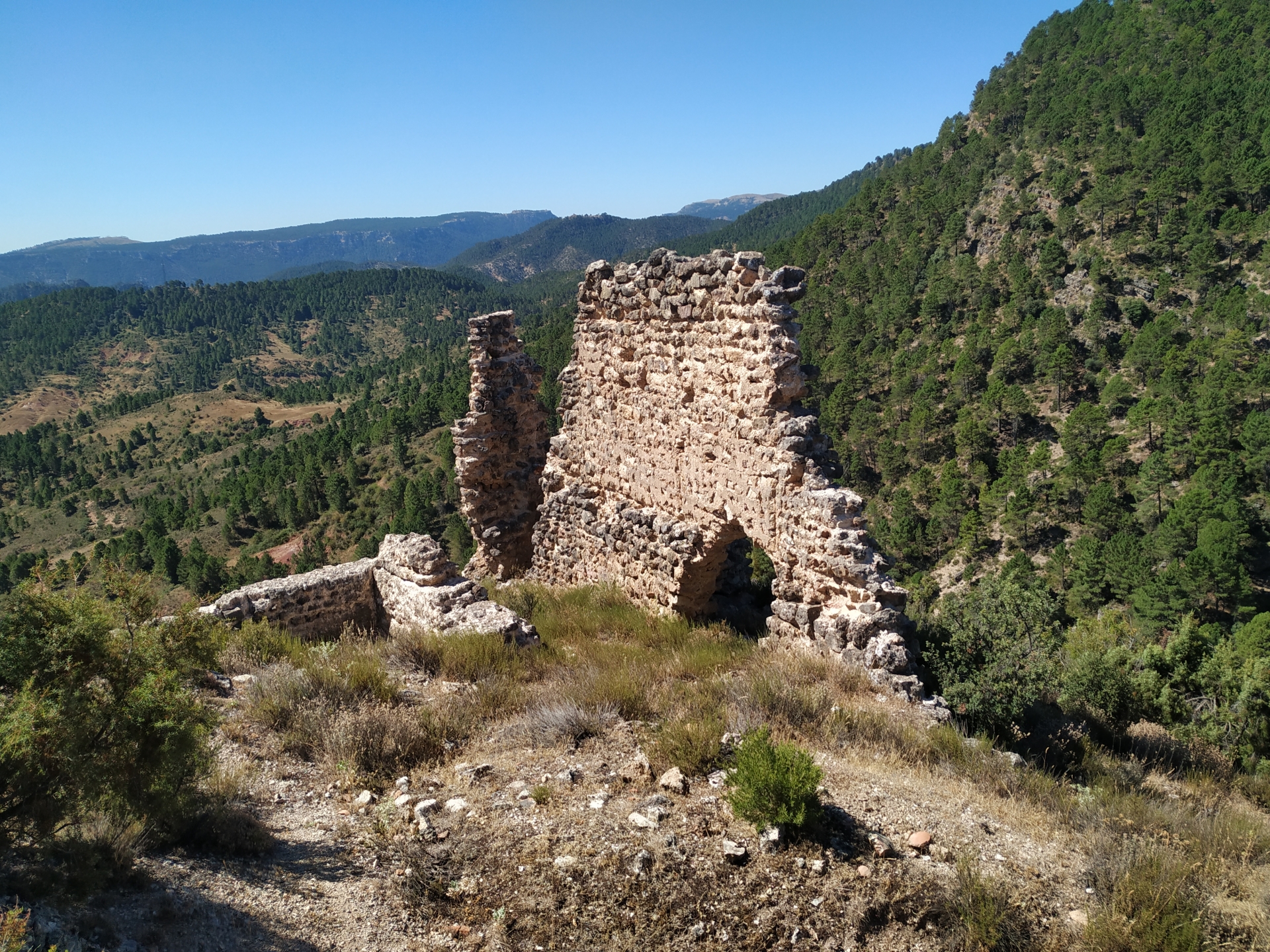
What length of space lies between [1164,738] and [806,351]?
43909 mm

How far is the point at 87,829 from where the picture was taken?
317 centimetres

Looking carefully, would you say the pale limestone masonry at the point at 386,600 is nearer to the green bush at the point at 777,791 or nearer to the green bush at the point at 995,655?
the green bush at the point at 777,791

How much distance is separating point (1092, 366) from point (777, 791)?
39.1 meters

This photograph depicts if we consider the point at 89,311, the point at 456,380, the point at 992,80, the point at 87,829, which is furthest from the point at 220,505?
the point at 89,311

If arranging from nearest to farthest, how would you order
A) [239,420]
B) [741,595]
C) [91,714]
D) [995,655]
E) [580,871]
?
[91,714] < [580,871] < [995,655] < [741,595] < [239,420]

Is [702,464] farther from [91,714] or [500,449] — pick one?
[91,714]

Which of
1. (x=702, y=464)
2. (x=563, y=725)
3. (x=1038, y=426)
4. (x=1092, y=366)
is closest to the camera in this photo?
(x=563, y=725)

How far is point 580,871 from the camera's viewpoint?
12.0 ft

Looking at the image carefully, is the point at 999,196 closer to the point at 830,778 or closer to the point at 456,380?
the point at 456,380

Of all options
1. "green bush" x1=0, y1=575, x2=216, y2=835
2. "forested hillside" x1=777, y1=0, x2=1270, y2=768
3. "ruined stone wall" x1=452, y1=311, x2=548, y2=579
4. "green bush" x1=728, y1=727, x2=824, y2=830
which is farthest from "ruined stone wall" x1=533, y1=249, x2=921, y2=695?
"green bush" x1=0, y1=575, x2=216, y2=835

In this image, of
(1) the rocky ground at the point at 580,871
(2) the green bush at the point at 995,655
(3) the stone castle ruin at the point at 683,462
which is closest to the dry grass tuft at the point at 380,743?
(1) the rocky ground at the point at 580,871

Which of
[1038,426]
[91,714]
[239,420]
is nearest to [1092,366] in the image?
[1038,426]

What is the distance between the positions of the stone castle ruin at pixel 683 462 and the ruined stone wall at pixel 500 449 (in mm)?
26

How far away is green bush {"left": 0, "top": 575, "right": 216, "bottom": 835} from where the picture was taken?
296 centimetres
